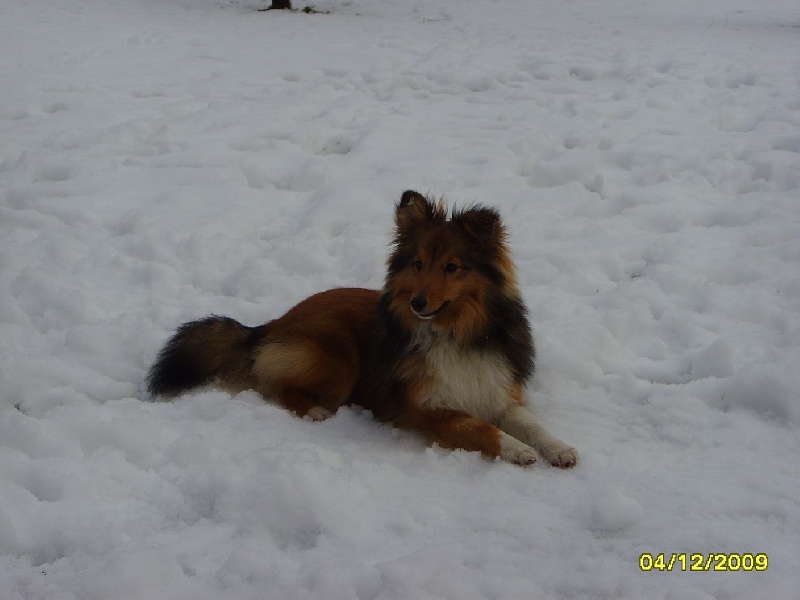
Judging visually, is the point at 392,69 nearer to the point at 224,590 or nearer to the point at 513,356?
the point at 513,356

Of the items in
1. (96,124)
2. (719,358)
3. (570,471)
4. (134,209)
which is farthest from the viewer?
(96,124)

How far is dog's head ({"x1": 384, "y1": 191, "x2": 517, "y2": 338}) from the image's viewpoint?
4.09 m

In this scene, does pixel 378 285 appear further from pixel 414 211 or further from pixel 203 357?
pixel 203 357

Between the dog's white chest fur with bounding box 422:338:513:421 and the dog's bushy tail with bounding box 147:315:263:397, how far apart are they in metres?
1.18

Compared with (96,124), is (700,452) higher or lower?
lower

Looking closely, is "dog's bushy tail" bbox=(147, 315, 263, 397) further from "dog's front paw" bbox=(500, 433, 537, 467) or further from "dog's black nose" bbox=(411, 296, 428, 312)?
"dog's front paw" bbox=(500, 433, 537, 467)

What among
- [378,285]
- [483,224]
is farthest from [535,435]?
[378,285]

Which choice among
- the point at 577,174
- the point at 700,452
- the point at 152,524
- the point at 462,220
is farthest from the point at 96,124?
the point at 700,452

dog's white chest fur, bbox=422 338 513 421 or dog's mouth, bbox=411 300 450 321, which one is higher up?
dog's mouth, bbox=411 300 450 321

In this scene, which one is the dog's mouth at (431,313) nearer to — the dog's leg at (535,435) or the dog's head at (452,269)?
the dog's head at (452,269)

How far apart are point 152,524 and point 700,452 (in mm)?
2553

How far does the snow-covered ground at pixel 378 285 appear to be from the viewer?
2836mm

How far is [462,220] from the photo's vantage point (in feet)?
13.8
